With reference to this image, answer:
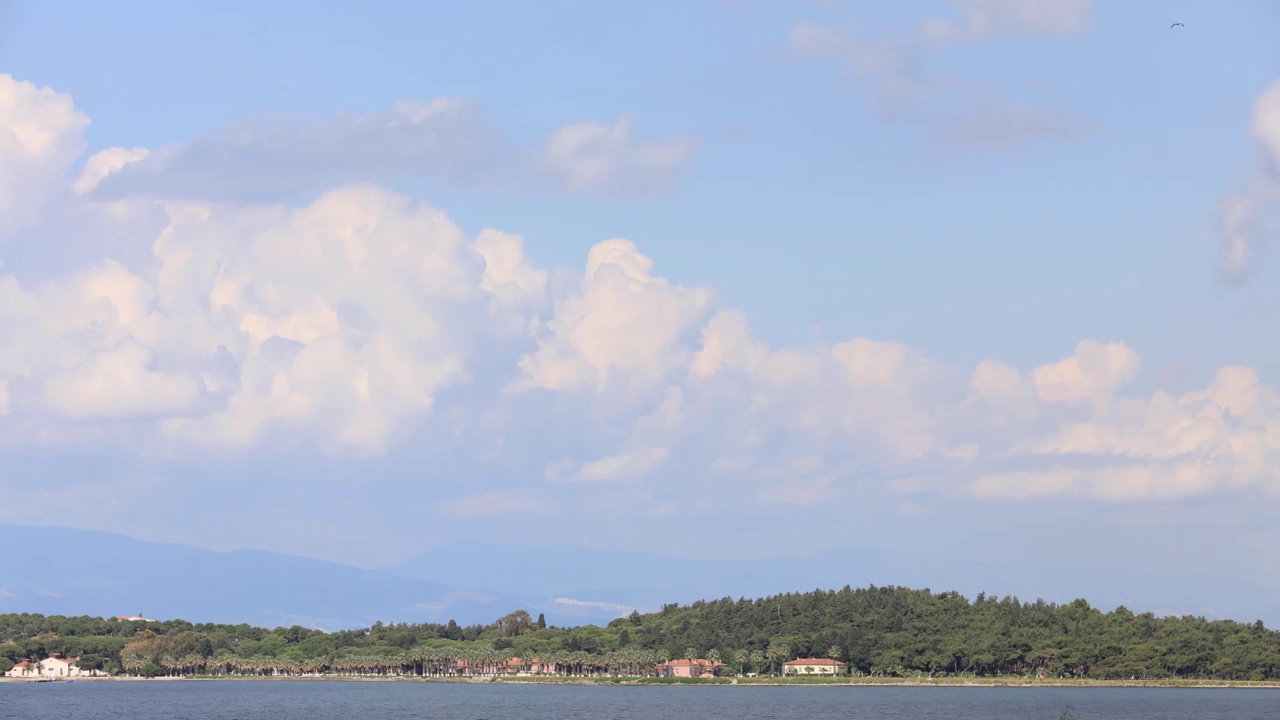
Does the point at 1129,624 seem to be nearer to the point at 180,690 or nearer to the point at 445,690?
the point at 445,690

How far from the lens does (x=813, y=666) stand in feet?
603

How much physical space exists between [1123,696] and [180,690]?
104m

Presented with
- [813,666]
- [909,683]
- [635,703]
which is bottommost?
[635,703]

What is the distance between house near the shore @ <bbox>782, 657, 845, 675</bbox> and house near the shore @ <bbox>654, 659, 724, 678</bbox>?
9.73 m

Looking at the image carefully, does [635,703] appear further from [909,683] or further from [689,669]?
[689,669]

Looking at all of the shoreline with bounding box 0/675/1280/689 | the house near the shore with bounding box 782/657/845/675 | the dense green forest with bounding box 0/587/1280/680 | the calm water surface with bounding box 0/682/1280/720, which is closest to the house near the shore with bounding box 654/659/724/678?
the dense green forest with bounding box 0/587/1280/680

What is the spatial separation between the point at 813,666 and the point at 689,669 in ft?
52.2

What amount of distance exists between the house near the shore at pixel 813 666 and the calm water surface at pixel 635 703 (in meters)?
16.7

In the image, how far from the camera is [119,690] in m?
174

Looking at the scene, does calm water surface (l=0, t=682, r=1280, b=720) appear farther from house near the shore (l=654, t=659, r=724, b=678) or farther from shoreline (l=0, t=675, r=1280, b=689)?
house near the shore (l=654, t=659, r=724, b=678)

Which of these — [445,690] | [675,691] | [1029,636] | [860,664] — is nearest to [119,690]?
[445,690]

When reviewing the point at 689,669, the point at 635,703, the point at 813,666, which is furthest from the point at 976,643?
the point at 635,703

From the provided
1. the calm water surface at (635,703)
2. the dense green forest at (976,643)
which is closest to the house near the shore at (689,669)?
the dense green forest at (976,643)

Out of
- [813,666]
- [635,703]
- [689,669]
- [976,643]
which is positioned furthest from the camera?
[689,669]
